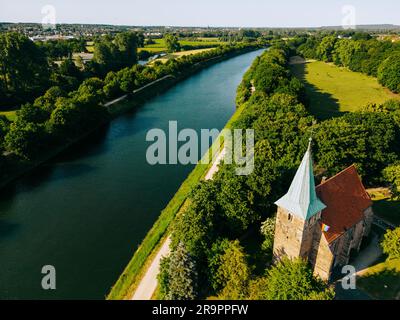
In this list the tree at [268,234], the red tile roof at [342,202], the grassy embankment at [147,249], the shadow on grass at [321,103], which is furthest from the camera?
the shadow on grass at [321,103]

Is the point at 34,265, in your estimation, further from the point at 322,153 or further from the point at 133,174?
the point at 322,153

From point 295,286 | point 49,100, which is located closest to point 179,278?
point 295,286

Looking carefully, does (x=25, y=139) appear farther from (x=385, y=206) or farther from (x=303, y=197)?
(x=385, y=206)

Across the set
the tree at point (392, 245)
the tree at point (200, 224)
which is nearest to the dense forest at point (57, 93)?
the tree at point (200, 224)

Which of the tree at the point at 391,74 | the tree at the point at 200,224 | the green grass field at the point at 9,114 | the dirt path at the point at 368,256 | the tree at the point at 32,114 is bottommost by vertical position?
the dirt path at the point at 368,256

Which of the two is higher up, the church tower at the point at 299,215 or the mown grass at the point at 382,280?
the church tower at the point at 299,215

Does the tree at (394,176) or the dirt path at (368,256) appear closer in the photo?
the dirt path at (368,256)

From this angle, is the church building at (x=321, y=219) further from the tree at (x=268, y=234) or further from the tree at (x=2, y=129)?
the tree at (x=2, y=129)
